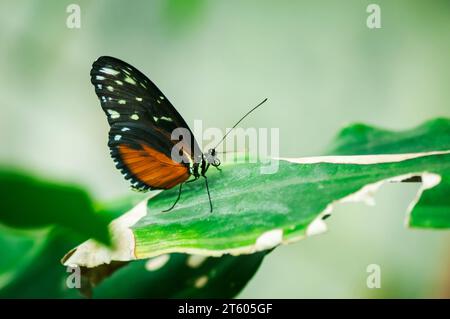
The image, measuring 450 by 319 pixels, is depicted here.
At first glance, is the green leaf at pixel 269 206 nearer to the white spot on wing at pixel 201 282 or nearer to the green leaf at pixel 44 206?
the white spot on wing at pixel 201 282

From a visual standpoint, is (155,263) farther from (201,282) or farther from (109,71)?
(109,71)

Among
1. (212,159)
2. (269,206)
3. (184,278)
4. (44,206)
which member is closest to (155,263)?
(184,278)

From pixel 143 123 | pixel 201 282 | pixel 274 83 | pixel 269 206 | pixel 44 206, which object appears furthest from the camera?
pixel 274 83

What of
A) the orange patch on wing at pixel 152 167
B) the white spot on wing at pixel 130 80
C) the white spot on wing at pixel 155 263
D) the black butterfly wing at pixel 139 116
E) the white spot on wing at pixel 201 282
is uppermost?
the white spot on wing at pixel 130 80

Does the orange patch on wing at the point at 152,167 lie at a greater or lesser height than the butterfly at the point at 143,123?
lesser

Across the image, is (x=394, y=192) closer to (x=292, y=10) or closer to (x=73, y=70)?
(x=292, y=10)

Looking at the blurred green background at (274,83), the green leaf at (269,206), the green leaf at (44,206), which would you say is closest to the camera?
the green leaf at (44,206)

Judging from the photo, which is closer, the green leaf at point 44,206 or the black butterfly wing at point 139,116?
the green leaf at point 44,206

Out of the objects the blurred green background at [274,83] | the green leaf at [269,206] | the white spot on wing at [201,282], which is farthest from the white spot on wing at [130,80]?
the blurred green background at [274,83]

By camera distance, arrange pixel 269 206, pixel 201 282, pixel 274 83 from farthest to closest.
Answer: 1. pixel 274 83
2. pixel 201 282
3. pixel 269 206
